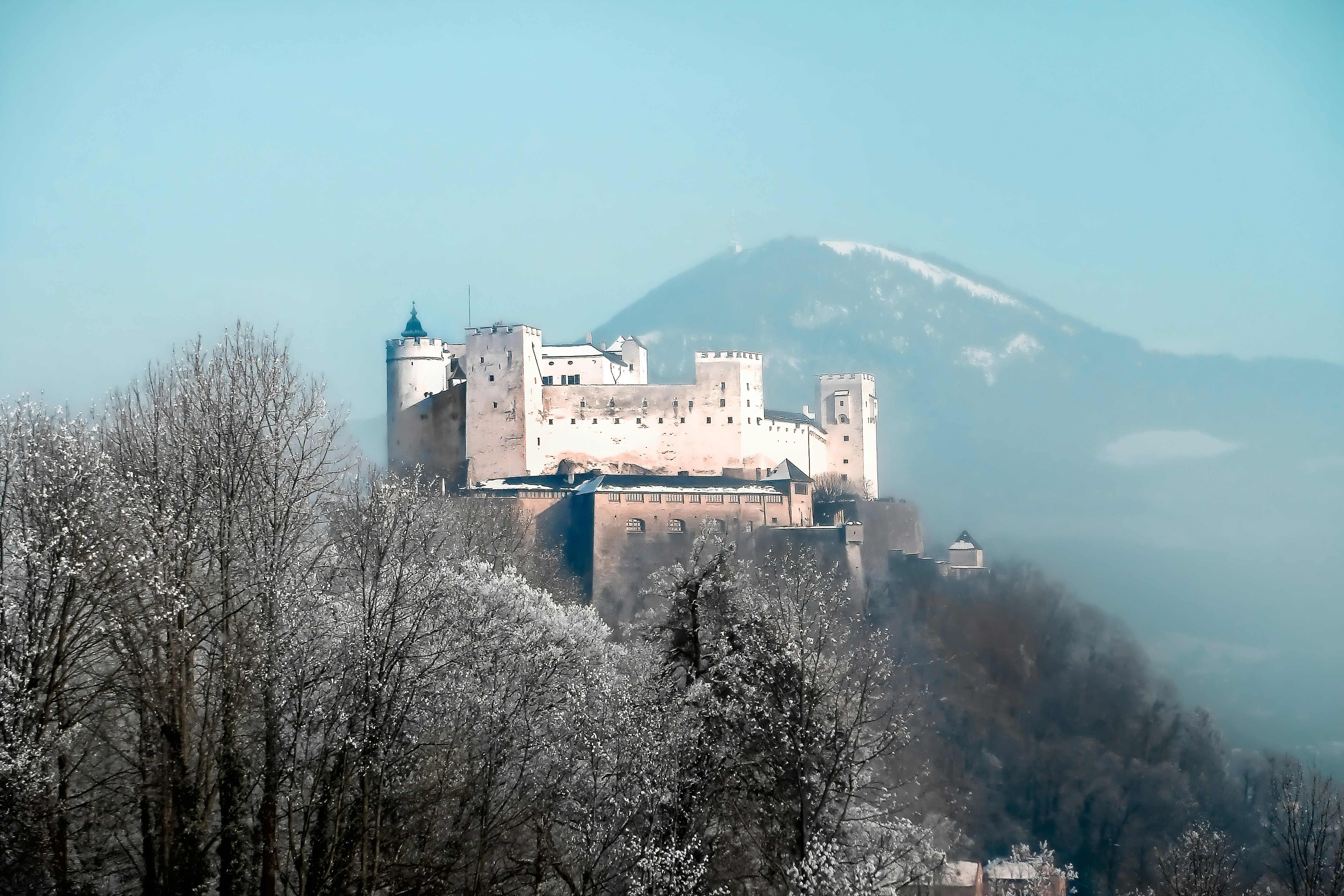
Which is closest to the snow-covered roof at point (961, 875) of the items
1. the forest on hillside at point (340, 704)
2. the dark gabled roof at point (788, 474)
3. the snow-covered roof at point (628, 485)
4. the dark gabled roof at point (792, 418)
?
the forest on hillside at point (340, 704)

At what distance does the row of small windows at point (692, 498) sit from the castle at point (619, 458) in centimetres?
7

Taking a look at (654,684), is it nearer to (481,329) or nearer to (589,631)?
(589,631)

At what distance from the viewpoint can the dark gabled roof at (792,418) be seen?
88.4 meters

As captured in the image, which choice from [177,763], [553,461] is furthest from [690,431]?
[177,763]

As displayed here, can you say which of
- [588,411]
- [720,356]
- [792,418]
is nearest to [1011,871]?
[588,411]

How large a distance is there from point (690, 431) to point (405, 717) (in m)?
61.1

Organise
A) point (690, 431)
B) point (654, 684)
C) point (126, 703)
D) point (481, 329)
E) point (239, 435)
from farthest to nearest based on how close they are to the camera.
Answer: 1. point (690, 431)
2. point (481, 329)
3. point (654, 684)
4. point (239, 435)
5. point (126, 703)

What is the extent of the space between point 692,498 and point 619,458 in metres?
7.72

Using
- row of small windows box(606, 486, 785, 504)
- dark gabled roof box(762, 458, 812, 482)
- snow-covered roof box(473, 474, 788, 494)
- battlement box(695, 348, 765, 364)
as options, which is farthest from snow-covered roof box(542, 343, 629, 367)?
row of small windows box(606, 486, 785, 504)

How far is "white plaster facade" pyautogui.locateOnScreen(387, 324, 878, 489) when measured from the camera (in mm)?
76438

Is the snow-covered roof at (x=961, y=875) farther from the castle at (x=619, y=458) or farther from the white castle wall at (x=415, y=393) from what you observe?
the white castle wall at (x=415, y=393)

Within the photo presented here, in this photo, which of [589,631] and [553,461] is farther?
[553,461]

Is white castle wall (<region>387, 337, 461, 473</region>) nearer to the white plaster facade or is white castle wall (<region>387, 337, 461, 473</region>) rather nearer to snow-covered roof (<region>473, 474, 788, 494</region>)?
the white plaster facade

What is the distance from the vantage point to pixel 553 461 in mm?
78250
